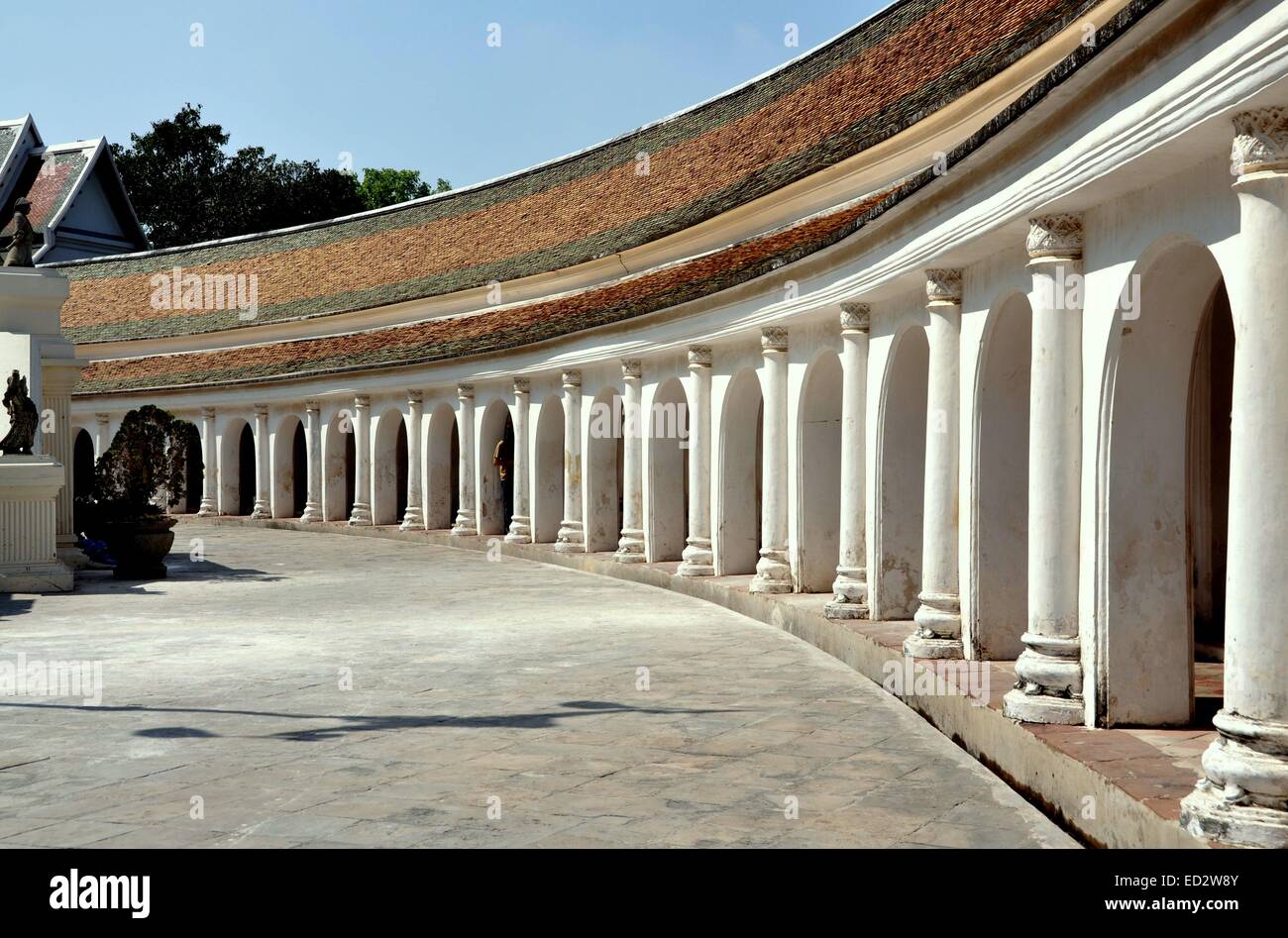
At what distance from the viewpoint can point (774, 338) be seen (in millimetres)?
17094

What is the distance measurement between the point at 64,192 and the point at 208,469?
2127 centimetres

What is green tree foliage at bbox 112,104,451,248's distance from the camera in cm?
6812

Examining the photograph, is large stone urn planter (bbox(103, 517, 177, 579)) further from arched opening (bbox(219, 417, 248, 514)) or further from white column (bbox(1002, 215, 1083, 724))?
arched opening (bbox(219, 417, 248, 514))

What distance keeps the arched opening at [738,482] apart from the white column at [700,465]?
1.26 ft

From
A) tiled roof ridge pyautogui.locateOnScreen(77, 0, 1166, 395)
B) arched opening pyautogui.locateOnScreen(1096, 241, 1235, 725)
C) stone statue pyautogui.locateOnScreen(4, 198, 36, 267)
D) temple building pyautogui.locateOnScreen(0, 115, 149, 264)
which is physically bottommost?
arched opening pyautogui.locateOnScreen(1096, 241, 1235, 725)

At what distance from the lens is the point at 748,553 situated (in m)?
19.5

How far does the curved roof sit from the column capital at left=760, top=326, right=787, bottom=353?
9.26 ft

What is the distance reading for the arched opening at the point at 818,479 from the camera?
16531 mm

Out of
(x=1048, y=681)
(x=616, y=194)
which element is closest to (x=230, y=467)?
(x=616, y=194)

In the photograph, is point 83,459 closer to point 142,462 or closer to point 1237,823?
point 142,462

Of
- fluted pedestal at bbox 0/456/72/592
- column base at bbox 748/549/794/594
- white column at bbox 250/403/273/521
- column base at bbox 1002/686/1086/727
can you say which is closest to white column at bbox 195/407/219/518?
white column at bbox 250/403/273/521

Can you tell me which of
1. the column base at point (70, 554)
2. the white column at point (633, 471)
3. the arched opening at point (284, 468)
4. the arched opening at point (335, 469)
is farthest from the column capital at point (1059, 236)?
the arched opening at point (284, 468)
